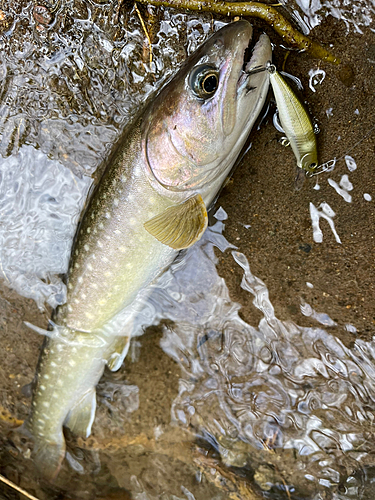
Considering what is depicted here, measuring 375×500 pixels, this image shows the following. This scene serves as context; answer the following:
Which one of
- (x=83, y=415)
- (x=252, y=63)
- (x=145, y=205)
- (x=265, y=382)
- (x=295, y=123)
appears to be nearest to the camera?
(x=252, y=63)

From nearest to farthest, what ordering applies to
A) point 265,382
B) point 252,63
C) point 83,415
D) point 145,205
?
point 252,63 < point 145,205 < point 265,382 < point 83,415

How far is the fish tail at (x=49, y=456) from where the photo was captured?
2676mm

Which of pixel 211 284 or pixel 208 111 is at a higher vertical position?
pixel 208 111

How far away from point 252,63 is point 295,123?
37cm

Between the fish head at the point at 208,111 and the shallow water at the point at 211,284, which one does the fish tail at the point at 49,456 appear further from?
the fish head at the point at 208,111

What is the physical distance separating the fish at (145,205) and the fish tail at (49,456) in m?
0.13

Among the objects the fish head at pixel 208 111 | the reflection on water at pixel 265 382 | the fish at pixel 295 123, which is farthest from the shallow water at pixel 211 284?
the fish head at pixel 208 111

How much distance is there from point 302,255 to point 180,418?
1383mm

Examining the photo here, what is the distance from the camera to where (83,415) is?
267cm

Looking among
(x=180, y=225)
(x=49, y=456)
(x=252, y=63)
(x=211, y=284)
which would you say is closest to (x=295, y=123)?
(x=252, y=63)

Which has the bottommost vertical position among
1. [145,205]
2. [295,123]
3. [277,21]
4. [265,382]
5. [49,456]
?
[49,456]

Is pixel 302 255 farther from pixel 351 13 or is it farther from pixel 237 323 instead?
pixel 351 13

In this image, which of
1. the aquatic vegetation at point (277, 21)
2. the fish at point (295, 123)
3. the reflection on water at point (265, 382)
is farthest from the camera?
the reflection on water at point (265, 382)

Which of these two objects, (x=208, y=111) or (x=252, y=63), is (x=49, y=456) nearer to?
(x=208, y=111)
